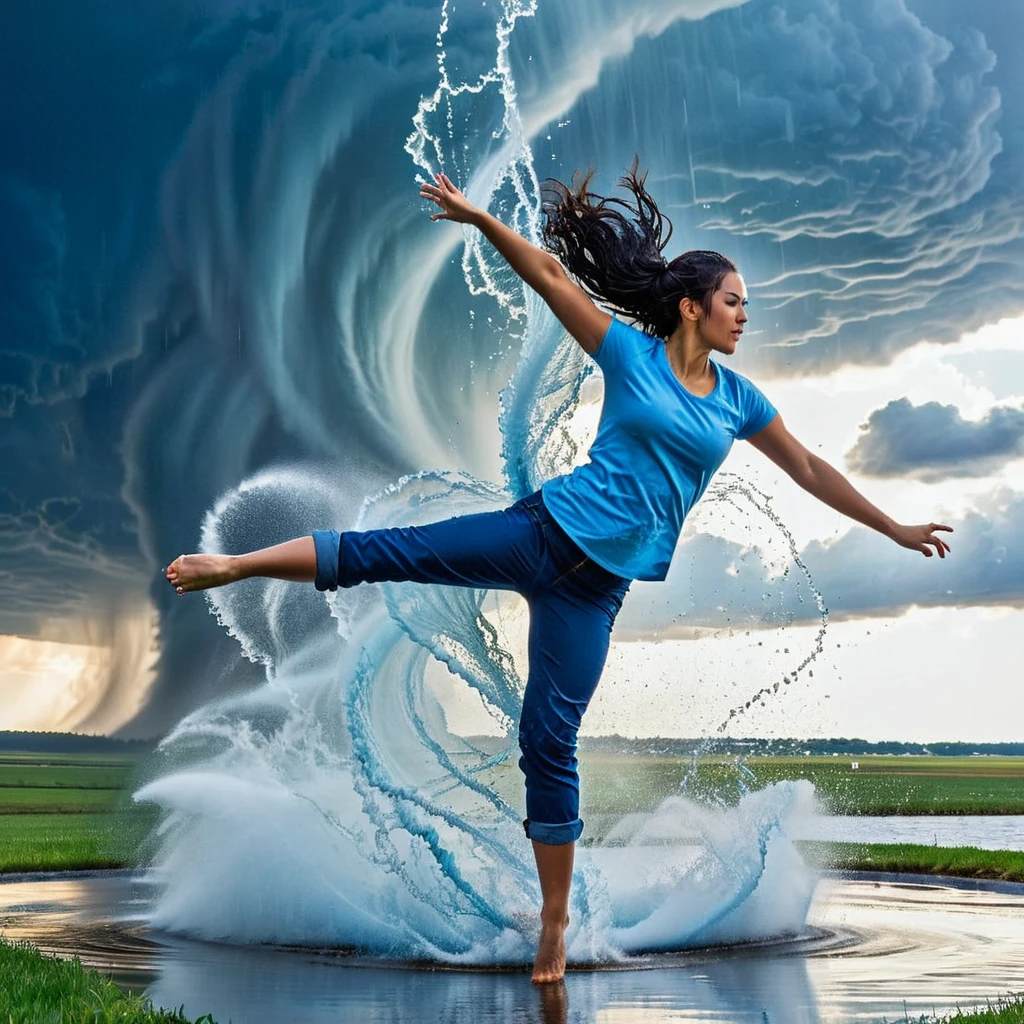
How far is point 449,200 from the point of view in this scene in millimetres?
4723

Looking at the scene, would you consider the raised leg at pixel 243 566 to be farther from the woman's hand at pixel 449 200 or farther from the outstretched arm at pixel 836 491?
the outstretched arm at pixel 836 491

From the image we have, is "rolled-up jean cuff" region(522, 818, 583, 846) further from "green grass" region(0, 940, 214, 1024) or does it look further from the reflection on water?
"green grass" region(0, 940, 214, 1024)

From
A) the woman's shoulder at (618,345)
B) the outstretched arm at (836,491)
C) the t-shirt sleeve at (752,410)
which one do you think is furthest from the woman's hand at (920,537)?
the woman's shoulder at (618,345)

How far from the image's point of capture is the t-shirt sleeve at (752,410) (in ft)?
17.3

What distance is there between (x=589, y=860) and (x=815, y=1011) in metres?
2.24

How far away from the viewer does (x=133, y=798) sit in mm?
7398

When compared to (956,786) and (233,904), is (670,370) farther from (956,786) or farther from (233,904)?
(956,786)

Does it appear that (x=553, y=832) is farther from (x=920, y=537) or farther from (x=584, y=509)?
(x=920, y=537)

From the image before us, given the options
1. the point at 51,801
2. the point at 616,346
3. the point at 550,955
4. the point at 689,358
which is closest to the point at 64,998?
the point at 550,955

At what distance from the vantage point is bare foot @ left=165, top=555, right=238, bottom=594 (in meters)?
4.49

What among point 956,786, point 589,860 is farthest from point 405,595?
point 956,786

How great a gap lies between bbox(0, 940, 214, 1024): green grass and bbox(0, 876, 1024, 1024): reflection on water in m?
0.25

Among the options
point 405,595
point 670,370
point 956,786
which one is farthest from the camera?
point 956,786

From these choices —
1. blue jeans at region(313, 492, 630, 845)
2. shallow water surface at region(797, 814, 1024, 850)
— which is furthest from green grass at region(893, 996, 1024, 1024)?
A: shallow water surface at region(797, 814, 1024, 850)
